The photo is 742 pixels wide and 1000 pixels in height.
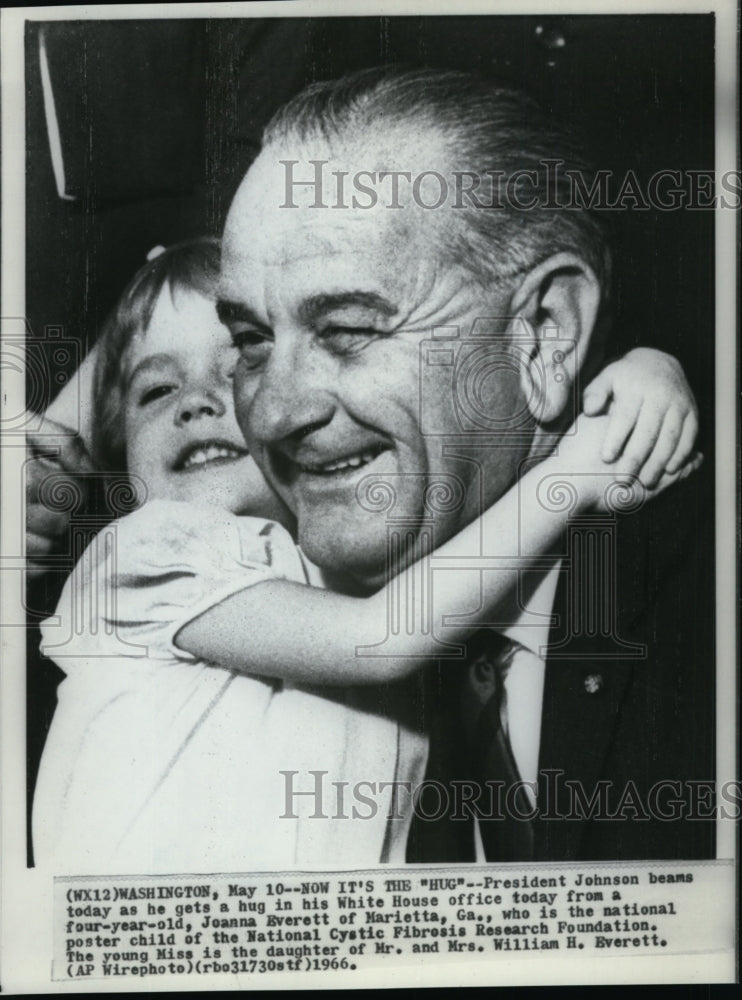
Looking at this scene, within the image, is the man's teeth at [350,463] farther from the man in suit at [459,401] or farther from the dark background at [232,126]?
the dark background at [232,126]

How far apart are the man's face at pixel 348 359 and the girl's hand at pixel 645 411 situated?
240 millimetres

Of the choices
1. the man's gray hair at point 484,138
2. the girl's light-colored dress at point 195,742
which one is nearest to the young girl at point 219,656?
the girl's light-colored dress at point 195,742

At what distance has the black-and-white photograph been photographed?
2561 millimetres

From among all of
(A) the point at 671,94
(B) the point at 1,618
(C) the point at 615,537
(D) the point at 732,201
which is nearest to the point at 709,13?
(A) the point at 671,94

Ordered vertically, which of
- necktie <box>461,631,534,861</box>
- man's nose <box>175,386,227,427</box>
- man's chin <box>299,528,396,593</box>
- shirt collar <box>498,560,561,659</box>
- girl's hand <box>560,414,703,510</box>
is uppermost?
man's nose <box>175,386,227,427</box>

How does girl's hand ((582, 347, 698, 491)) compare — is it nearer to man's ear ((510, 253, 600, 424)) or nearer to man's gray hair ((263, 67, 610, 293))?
man's ear ((510, 253, 600, 424))

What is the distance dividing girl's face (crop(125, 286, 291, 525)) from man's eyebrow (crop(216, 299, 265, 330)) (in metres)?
0.02

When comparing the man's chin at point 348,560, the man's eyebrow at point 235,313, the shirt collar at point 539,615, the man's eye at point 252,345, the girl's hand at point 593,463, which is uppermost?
the man's eyebrow at point 235,313

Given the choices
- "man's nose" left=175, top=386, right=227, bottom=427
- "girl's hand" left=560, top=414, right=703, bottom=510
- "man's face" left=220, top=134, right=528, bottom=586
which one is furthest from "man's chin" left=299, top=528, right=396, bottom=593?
"girl's hand" left=560, top=414, right=703, bottom=510

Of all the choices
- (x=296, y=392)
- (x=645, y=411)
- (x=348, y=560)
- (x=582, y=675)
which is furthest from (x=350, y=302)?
(x=582, y=675)

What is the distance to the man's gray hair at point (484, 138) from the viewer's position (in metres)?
2.58

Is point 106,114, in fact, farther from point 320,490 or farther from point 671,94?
point 671,94

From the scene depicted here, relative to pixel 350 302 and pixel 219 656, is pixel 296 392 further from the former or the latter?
pixel 219 656

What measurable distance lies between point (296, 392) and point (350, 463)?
23cm
